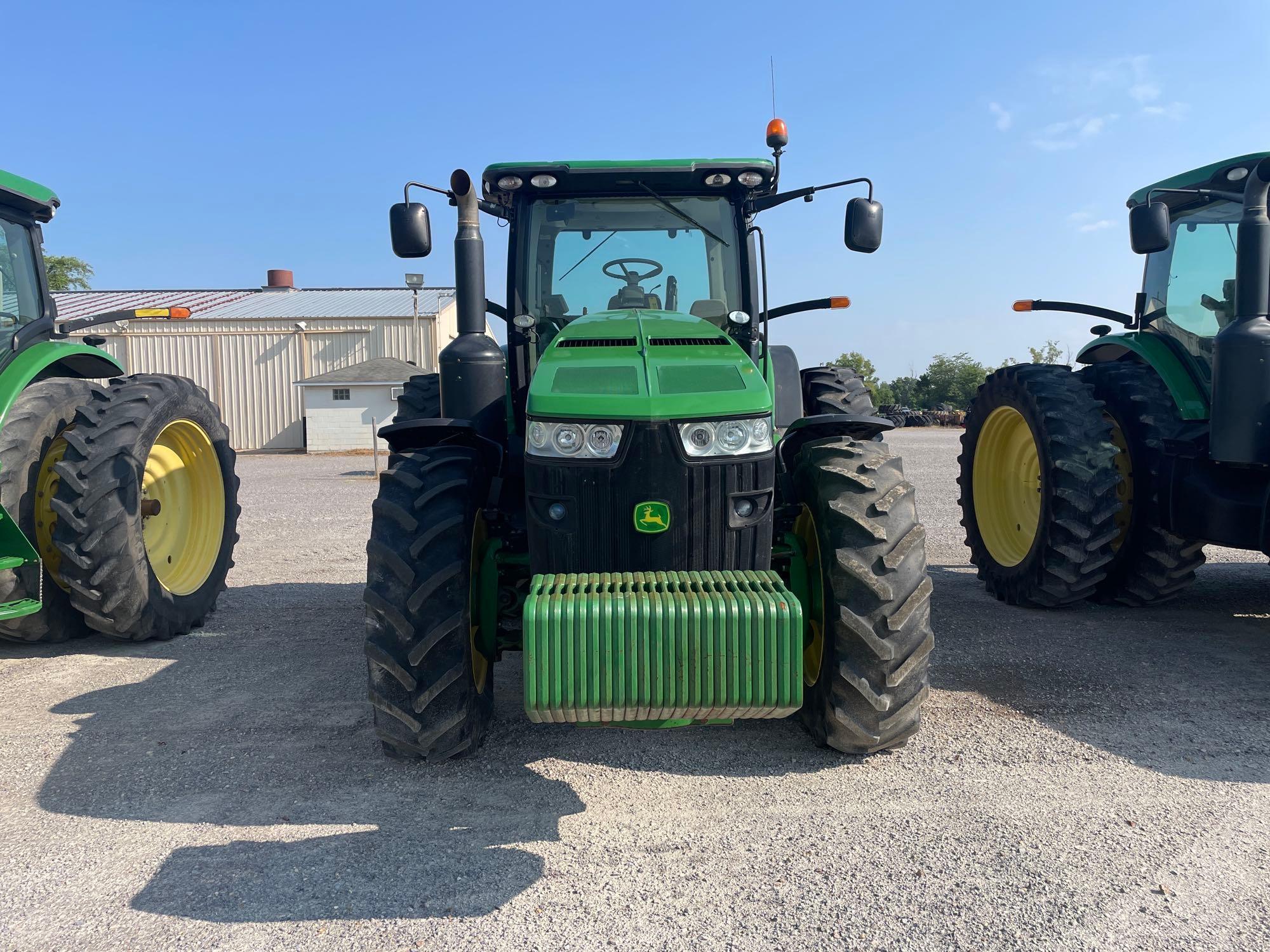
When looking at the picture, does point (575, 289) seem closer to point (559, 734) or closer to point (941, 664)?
point (559, 734)

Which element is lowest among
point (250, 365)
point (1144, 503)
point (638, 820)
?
point (638, 820)

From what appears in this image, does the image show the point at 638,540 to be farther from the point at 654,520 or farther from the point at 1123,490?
the point at 1123,490

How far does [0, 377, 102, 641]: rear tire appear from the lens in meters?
4.56

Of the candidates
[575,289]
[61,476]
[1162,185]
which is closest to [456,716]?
[575,289]

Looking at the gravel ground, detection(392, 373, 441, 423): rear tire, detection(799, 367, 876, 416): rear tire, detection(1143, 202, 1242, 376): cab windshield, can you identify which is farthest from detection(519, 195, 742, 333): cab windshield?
detection(1143, 202, 1242, 376): cab windshield

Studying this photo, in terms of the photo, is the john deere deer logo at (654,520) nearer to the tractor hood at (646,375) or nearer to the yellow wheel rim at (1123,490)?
the tractor hood at (646,375)

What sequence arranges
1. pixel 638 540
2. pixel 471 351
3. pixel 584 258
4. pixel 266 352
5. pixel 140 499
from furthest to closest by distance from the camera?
pixel 266 352, pixel 140 499, pixel 584 258, pixel 471 351, pixel 638 540

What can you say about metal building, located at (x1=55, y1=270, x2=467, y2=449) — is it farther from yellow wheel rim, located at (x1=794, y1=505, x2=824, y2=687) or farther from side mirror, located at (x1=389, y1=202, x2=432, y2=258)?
yellow wheel rim, located at (x1=794, y1=505, x2=824, y2=687)

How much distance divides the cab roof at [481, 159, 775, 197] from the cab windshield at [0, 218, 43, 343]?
9.85ft

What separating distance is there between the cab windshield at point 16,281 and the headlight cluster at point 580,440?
12.2 feet

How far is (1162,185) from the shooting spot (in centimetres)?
555

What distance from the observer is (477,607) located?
3.56 m

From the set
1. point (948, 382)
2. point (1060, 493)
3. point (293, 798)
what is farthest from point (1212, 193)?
point (948, 382)

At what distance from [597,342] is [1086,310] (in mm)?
4477
